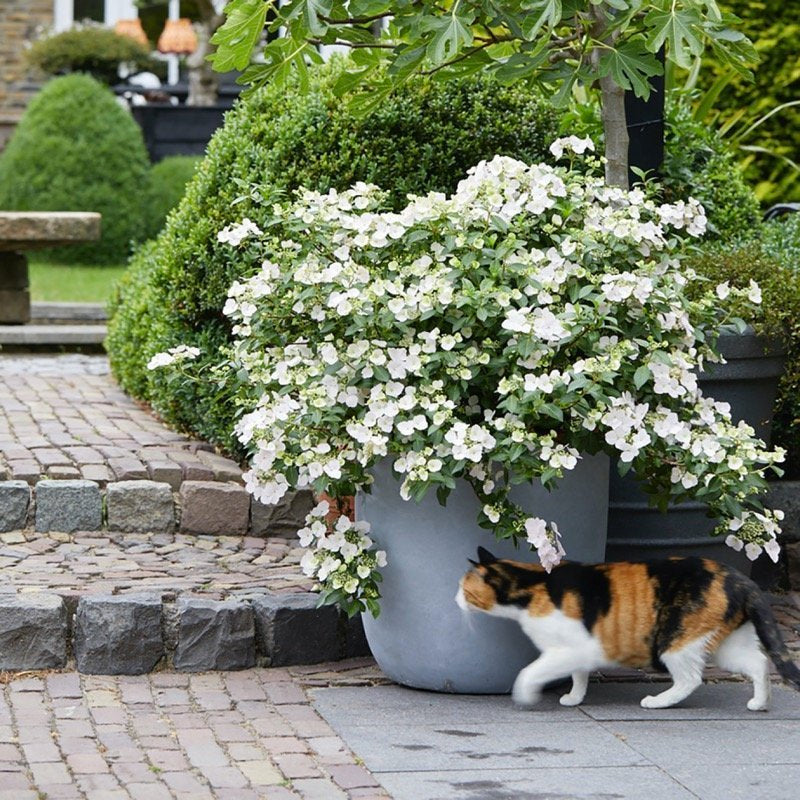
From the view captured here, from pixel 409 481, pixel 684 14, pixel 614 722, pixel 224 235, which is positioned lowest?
pixel 614 722

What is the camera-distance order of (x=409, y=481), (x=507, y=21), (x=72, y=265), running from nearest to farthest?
(x=409, y=481) → (x=507, y=21) → (x=72, y=265)

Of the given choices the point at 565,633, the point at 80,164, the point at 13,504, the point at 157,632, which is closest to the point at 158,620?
the point at 157,632

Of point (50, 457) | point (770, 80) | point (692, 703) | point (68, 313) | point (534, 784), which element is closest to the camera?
point (534, 784)

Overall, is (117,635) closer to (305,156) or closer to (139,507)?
(139,507)

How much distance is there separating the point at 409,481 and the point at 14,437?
8.79ft

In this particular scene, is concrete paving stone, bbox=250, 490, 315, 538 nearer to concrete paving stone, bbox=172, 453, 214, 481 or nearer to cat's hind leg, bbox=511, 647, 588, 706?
concrete paving stone, bbox=172, 453, 214, 481

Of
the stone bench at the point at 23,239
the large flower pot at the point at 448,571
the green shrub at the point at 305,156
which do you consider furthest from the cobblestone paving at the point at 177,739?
the stone bench at the point at 23,239

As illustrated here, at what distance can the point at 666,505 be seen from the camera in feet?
15.2

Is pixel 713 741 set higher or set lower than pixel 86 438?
lower

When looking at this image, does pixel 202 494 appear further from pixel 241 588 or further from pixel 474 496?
pixel 474 496

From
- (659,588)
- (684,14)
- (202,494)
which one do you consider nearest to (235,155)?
(202,494)

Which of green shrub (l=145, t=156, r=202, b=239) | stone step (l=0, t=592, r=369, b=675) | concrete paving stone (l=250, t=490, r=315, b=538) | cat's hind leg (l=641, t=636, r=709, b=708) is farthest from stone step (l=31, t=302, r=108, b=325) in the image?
cat's hind leg (l=641, t=636, r=709, b=708)

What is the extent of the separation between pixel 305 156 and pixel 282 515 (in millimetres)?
1401

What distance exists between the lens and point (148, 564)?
5.24 metres
